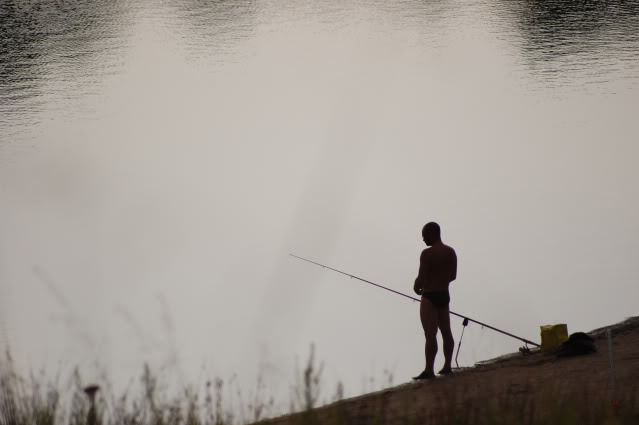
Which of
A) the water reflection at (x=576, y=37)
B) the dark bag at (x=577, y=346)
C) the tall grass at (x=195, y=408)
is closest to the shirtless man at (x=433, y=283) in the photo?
the dark bag at (x=577, y=346)

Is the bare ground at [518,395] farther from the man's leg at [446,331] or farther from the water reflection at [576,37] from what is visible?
the water reflection at [576,37]

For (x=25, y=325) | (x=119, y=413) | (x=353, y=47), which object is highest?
(x=353, y=47)

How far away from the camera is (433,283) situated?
8.21 meters

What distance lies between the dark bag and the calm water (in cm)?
198

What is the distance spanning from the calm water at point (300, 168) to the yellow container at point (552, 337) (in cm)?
167

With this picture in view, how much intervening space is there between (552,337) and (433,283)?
1.56m

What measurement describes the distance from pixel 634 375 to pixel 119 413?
152 inches

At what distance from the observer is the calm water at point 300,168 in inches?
583

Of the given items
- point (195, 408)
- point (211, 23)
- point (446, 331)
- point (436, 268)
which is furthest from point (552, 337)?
point (211, 23)

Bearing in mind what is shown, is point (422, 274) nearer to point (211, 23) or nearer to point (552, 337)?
point (552, 337)

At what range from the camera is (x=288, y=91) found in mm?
27516

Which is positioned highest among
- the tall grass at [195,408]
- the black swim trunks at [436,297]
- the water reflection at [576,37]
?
the water reflection at [576,37]

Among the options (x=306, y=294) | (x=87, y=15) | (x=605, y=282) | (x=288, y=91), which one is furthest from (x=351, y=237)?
(x=87, y=15)

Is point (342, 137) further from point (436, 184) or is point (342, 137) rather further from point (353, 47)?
point (353, 47)
